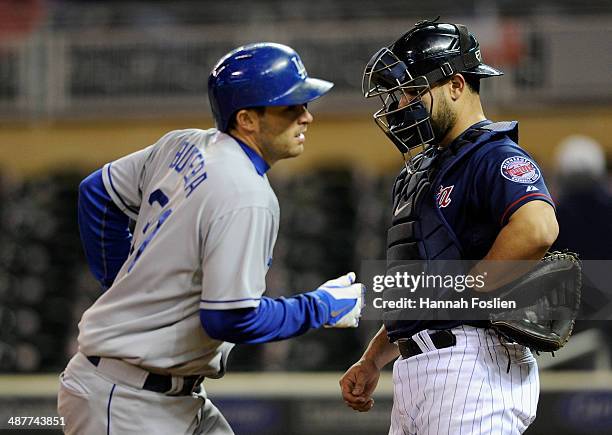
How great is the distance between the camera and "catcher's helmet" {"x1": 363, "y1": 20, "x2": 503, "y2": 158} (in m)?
3.00

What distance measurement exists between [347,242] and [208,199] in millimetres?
4961

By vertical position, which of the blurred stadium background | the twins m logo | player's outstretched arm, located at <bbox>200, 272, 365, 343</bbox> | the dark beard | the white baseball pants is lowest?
the blurred stadium background

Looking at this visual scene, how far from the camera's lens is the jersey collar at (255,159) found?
280cm

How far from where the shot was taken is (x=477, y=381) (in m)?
2.82

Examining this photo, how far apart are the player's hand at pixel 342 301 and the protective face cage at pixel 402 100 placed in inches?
18.1

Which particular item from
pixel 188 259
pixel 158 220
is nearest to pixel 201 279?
pixel 188 259

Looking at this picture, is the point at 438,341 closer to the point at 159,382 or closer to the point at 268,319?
the point at 268,319

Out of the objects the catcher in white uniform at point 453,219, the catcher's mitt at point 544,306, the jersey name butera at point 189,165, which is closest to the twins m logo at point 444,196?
the catcher in white uniform at point 453,219

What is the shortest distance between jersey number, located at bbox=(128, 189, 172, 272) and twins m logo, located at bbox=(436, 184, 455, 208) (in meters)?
0.76

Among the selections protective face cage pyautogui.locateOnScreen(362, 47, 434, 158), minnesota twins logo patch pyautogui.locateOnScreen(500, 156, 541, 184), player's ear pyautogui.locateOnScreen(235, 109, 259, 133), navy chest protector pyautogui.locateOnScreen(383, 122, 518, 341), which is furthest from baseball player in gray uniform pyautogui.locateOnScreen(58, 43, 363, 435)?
minnesota twins logo patch pyautogui.locateOnScreen(500, 156, 541, 184)

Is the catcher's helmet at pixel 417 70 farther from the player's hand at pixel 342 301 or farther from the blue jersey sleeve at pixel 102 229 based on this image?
the blue jersey sleeve at pixel 102 229

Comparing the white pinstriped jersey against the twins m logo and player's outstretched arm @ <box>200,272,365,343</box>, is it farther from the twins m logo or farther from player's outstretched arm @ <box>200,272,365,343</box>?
the twins m logo

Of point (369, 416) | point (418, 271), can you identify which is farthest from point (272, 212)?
point (369, 416)

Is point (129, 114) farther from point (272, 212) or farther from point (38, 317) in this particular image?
point (272, 212)
